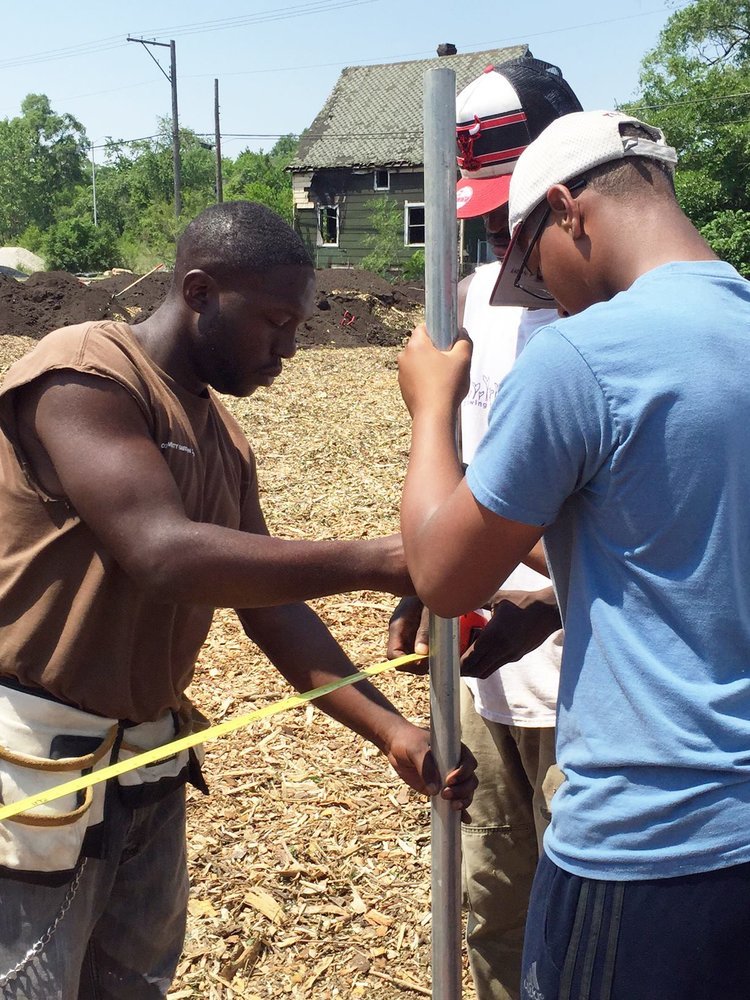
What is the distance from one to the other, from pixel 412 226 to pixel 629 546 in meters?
38.0

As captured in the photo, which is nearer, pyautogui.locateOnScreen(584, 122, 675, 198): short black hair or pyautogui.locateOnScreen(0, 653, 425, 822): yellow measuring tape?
pyautogui.locateOnScreen(584, 122, 675, 198): short black hair

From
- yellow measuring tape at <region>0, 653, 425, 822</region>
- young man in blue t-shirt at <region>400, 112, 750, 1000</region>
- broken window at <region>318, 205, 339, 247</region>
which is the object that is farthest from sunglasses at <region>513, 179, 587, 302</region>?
broken window at <region>318, 205, 339, 247</region>

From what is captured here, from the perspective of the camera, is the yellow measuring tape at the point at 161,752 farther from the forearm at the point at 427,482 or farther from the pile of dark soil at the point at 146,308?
the pile of dark soil at the point at 146,308

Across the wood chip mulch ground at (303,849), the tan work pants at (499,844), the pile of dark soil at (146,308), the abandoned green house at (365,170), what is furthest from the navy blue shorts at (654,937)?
the abandoned green house at (365,170)

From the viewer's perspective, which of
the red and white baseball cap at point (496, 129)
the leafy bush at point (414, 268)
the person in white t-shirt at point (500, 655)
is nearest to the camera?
the person in white t-shirt at point (500, 655)

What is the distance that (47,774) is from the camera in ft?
7.49

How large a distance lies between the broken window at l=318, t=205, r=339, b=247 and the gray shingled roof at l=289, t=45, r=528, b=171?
5.37ft

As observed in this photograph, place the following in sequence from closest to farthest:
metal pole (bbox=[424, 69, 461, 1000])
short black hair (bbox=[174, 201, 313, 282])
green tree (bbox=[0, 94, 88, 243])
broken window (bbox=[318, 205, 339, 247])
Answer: metal pole (bbox=[424, 69, 461, 1000])
short black hair (bbox=[174, 201, 313, 282])
broken window (bbox=[318, 205, 339, 247])
green tree (bbox=[0, 94, 88, 243])

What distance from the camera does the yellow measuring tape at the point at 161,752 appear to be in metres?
2.23

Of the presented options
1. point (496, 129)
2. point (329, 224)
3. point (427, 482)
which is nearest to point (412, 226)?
point (329, 224)

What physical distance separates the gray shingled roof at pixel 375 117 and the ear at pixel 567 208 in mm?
37791

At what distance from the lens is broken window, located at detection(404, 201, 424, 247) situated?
3797 centimetres

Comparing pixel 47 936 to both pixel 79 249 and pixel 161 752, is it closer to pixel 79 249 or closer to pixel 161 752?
pixel 161 752

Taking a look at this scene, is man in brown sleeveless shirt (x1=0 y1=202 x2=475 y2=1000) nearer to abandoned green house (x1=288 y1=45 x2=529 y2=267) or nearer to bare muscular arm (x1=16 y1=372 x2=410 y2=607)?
bare muscular arm (x1=16 y1=372 x2=410 y2=607)
